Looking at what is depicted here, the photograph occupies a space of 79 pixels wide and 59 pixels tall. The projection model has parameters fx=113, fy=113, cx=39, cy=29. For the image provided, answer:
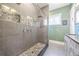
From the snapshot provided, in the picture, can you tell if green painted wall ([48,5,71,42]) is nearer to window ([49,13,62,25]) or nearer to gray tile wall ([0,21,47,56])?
window ([49,13,62,25])

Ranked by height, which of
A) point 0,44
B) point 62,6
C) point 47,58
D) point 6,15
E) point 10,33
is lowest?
point 47,58

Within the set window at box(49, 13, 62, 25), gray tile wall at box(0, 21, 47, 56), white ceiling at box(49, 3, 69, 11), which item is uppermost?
white ceiling at box(49, 3, 69, 11)

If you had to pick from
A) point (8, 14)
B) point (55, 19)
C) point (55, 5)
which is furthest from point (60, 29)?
point (8, 14)

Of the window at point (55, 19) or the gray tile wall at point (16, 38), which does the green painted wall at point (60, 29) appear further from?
the gray tile wall at point (16, 38)

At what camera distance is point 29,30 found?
206 cm

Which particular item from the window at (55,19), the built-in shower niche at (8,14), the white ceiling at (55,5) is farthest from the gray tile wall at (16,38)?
the white ceiling at (55,5)

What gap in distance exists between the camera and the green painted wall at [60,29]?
6.23 ft

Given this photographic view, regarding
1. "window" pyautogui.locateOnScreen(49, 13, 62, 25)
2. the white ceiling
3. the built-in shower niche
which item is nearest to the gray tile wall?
the built-in shower niche

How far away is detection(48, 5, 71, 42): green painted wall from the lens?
1.90 meters

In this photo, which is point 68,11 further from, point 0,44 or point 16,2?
point 0,44

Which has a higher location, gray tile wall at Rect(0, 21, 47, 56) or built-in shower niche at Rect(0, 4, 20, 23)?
built-in shower niche at Rect(0, 4, 20, 23)

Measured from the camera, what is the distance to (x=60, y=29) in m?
1.93

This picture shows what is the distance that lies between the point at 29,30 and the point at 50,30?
0.39 m

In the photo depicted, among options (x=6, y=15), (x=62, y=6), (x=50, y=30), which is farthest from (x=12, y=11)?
(x=62, y=6)
